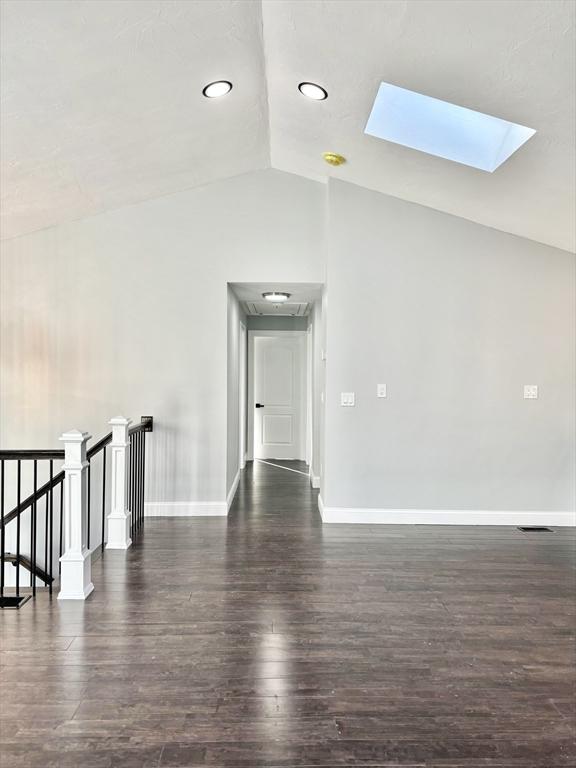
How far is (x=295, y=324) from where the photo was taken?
8297mm

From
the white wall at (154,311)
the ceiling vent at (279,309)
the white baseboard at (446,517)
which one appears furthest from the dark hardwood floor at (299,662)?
the ceiling vent at (279,309)

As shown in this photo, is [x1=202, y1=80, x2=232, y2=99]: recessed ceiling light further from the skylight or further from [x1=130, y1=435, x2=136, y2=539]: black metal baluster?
[x1=130, y1=435, x2=136, y2=539]: black metal baluster

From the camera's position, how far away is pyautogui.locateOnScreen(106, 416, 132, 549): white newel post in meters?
3.79

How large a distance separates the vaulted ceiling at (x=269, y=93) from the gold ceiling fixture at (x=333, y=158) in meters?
0.08

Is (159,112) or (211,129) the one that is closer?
(159,112)

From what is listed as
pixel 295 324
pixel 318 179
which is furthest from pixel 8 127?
pixel 295 324

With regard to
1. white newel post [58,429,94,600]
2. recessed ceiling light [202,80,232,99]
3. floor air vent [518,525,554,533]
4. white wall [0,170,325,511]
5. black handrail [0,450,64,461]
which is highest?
recessed ceiling light [202,80,232,99]

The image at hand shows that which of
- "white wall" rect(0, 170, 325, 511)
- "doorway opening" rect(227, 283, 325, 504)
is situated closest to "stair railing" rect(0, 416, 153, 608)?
"white wall" rect(0, 170, 325, 511)

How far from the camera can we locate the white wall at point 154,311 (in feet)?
15.4

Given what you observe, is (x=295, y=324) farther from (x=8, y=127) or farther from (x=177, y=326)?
(x=8, y=127)

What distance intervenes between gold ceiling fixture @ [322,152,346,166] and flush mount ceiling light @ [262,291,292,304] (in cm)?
156

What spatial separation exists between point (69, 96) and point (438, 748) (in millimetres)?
3614

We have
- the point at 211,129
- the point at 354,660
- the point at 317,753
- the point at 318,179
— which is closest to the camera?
the point at 317,753

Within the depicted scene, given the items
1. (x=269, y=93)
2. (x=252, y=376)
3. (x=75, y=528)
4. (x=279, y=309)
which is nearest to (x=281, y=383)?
(x=252, y=376)
